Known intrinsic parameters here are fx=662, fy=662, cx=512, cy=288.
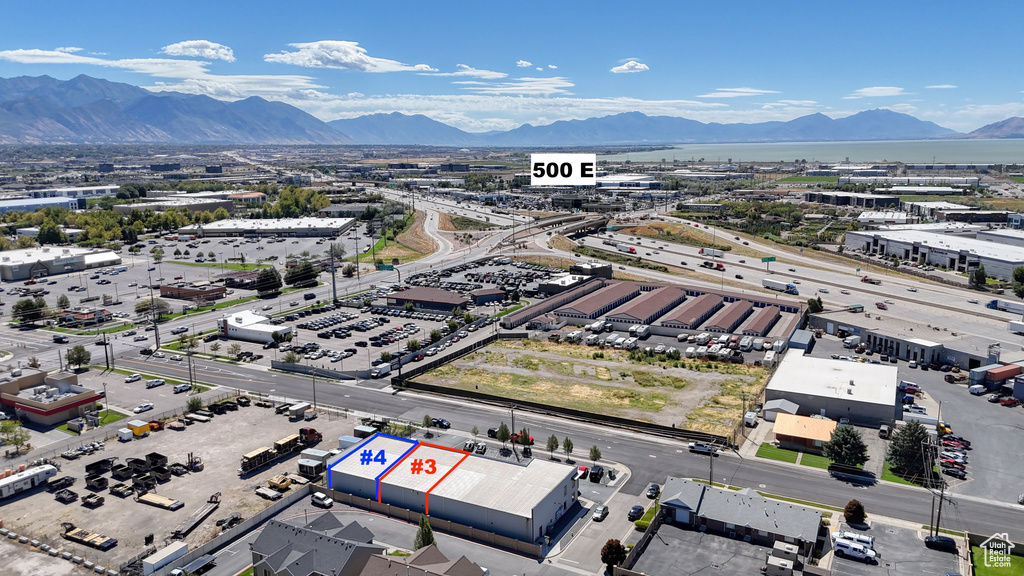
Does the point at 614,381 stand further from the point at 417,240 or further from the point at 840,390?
the point at 417,240

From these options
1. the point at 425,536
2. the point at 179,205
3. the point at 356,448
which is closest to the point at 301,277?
the point at 356,448

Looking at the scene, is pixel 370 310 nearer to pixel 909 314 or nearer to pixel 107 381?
pixel 107 381

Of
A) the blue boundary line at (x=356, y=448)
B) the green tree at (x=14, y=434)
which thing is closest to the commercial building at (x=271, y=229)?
the green tree at (x=14, y=434)

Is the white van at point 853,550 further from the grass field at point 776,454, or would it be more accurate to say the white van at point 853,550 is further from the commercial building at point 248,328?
the commercial building at point 248,328

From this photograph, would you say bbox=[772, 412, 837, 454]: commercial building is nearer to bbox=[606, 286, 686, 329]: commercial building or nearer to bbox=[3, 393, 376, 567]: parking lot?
bbox=[606, 286, 686, 329]: commercial building

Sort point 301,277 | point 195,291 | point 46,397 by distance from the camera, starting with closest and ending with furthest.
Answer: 1. point 46,397
2. point 195,291
3. point 301,277

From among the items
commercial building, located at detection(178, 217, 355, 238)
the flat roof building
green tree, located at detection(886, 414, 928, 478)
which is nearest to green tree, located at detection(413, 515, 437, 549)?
green tree, located at detection(886, 414, 928, 478)
